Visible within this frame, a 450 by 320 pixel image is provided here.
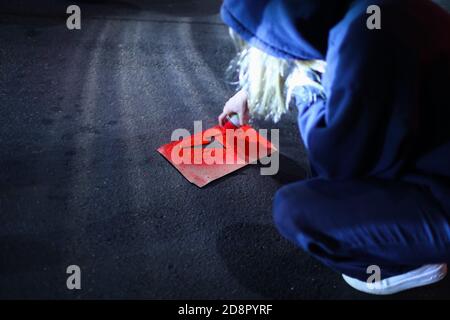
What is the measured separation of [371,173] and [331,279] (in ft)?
1.39

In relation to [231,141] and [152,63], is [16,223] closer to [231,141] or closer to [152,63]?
[231,141]

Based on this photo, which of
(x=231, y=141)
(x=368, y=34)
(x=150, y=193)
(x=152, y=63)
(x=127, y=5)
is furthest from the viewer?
(x=127, y=5)

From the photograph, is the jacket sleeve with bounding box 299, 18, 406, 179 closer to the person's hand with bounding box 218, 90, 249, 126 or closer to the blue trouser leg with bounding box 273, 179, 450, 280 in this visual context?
the blue trouser leg with bounding box 273, 179, 450, 280

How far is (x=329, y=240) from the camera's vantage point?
1.20 metres

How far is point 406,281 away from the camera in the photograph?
51.8 inches

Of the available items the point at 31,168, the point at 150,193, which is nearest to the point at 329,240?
the point at 150,193

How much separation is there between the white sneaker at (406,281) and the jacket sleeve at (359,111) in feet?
1.25

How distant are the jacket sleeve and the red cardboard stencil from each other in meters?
0.67

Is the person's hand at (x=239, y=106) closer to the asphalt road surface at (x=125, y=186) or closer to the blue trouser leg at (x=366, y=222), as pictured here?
the asphalt road surface at (x=125, y=186)

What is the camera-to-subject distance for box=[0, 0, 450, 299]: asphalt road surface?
1370 mm

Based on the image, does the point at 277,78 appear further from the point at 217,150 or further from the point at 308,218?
the point at 217,150

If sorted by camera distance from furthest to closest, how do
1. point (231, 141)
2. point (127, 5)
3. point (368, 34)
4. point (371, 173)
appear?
point (127, 5) → point (231, 141) → point (371, 173) → point (368, 34)

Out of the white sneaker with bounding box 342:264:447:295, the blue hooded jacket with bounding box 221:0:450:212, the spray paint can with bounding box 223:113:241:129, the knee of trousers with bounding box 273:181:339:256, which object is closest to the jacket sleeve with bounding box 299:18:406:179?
the blue hooded jacket with bounding box 221:0:450:212

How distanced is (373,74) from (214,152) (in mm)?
950
